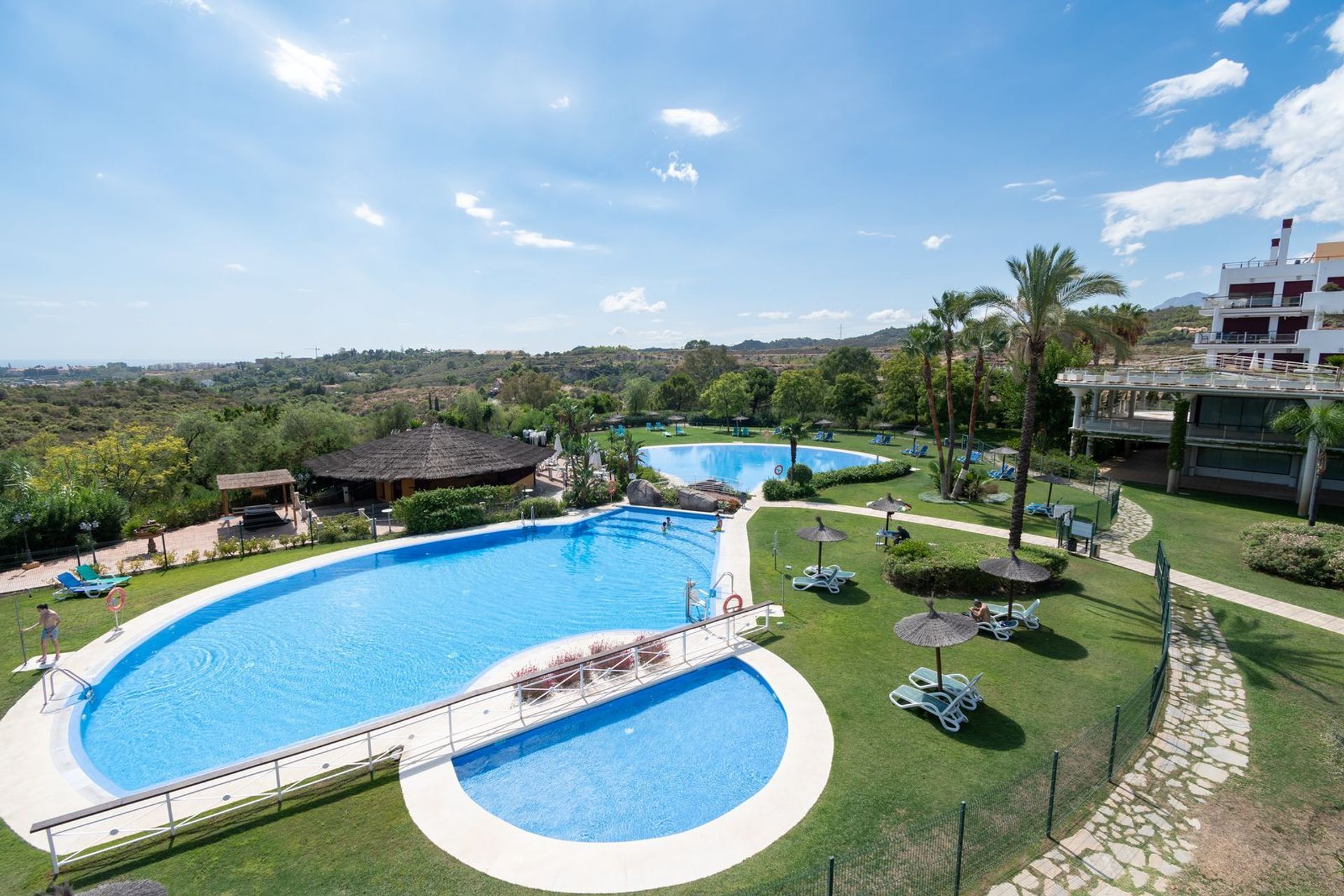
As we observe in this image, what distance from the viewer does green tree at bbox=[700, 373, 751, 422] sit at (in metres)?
54.6

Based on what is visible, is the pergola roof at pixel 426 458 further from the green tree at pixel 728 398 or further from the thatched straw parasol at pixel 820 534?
the green tree at pixel 728 398

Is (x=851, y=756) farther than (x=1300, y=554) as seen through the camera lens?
No

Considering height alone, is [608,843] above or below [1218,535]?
below

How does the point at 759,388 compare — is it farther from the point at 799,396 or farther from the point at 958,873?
the point at 958,873

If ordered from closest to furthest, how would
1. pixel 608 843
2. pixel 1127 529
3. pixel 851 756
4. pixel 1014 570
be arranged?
pixel 608 843 → pixel 851 756 → pixel 1014 570 → pixel 1127 529

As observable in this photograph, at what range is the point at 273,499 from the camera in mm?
27562

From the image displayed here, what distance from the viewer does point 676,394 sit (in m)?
66.2

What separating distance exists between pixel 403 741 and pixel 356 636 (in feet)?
21.0

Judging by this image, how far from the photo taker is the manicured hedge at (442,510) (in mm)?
22031

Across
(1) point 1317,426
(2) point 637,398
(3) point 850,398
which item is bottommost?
(2) point 637,398

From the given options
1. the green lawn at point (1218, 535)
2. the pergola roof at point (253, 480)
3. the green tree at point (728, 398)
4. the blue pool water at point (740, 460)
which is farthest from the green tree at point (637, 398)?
the green lawn at point (1218, 535)

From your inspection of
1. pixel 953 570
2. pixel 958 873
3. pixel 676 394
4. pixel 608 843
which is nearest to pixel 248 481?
pixel 608 843

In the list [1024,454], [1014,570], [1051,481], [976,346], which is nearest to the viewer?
[1014,570]

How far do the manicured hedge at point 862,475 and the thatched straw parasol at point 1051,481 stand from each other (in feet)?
21.5
